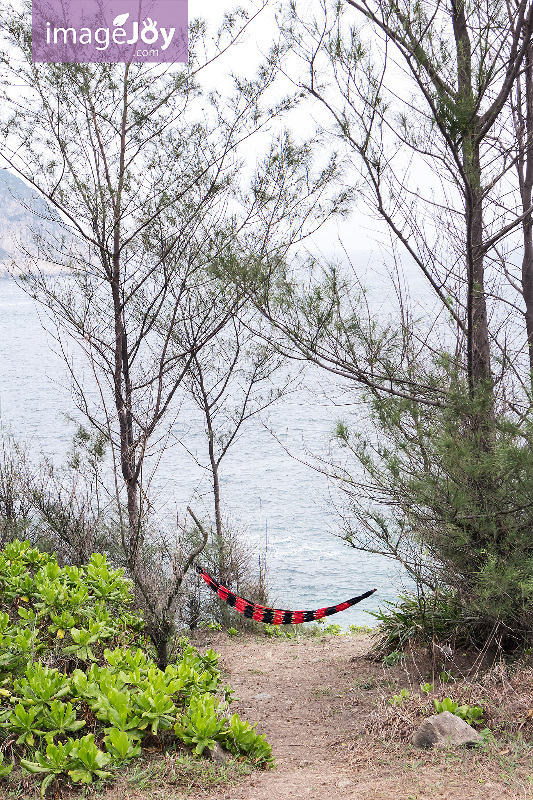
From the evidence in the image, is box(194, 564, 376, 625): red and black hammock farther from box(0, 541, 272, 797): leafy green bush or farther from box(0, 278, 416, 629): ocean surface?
box(0, 278, 416, 629): ocean surface

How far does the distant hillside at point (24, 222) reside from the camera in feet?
19.5

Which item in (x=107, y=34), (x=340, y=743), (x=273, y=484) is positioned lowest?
(x=273, y=484)

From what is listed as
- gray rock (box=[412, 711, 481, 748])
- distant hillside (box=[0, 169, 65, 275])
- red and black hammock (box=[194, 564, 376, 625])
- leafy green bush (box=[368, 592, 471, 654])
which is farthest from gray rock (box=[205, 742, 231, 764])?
distant hillside (box=[0, 169, 65, 275])

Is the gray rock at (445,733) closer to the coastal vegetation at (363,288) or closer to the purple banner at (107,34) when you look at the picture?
the coastal vegetation at (363,288)

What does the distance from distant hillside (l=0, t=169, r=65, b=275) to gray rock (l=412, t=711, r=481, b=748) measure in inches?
188

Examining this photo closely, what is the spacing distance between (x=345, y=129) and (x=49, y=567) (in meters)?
2.87

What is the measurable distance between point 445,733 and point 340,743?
669 millimetres

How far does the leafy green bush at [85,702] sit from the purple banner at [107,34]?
4.18 metres

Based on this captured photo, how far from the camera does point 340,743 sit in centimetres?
343

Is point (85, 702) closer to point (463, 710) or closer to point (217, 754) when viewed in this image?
point (217, 754)

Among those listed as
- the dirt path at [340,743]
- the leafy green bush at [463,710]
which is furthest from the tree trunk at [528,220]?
the dirt path at [340,743]

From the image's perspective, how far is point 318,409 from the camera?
2255cm

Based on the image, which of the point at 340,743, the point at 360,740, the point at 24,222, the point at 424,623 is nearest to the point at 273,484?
the point at 24,222

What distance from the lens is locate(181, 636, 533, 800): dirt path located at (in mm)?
2592
